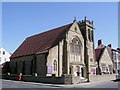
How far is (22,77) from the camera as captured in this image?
123 ft

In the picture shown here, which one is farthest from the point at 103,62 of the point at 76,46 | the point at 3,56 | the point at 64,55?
the point at 3,56

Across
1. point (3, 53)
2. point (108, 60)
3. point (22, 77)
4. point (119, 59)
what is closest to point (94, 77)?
point (22, 77)

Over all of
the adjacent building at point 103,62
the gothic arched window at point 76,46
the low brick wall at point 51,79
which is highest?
the gothic arched window at point 76,46

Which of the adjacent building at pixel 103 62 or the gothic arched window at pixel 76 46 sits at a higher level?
the gothic arched window at pixel 76 46

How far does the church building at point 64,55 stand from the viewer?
3747 centimetres

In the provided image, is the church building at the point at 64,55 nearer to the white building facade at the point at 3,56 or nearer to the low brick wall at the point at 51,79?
the low brick wall at the point at 51,79

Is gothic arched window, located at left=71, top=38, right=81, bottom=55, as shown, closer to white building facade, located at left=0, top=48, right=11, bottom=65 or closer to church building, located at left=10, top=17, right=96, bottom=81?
church building, located at left=10, top=17, right=96, bottom=81

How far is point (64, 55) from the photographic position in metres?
39.2

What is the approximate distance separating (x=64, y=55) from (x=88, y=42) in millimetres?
9877

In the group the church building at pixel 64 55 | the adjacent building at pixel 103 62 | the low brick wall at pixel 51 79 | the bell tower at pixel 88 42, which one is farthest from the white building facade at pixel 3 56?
the low brick wall at pixel 51 79

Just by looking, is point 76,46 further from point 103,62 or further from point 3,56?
point 3,56

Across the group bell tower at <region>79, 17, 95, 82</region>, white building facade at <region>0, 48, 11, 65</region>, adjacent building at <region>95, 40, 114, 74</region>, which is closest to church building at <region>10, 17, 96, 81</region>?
bell tower at <region>79, 17, 95, 82</region>

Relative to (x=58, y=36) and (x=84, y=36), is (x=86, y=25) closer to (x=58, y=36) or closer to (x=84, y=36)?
(x=84, y=36)

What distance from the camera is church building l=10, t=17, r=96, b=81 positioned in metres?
37.5
